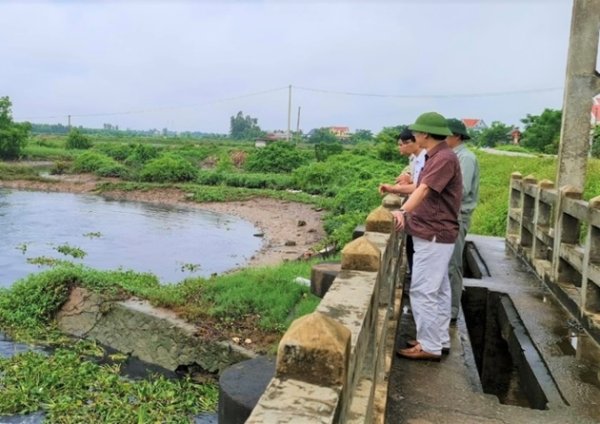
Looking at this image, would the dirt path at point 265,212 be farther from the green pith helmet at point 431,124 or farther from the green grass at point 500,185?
the green pith helmet at point 431,124

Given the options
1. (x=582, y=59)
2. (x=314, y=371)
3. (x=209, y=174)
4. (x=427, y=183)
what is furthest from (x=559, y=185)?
(x=209, y=174)

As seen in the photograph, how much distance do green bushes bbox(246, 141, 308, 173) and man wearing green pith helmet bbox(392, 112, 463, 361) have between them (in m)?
38.2

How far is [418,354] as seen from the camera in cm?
462

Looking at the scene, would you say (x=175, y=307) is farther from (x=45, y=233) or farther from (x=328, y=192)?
(x=328, y=192)

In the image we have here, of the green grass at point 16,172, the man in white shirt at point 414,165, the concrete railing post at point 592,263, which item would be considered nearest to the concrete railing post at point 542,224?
the concrete railing post at point 592,263

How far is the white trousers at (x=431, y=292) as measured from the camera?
4.25 meters

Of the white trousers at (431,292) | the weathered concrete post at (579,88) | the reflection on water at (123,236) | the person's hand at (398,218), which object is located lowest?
→ the reflection on water at (123,236)

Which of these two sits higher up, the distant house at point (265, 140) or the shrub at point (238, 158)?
the distant house at point (265, 140)

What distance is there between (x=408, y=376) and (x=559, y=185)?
3851 millimetres

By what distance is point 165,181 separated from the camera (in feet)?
129

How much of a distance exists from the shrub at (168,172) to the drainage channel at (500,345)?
3367 centimetres

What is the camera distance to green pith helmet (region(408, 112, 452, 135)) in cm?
396

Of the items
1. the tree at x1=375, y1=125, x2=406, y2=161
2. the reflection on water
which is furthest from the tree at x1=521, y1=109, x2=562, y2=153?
the reflection on water

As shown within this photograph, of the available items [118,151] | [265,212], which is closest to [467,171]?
[265,212]
